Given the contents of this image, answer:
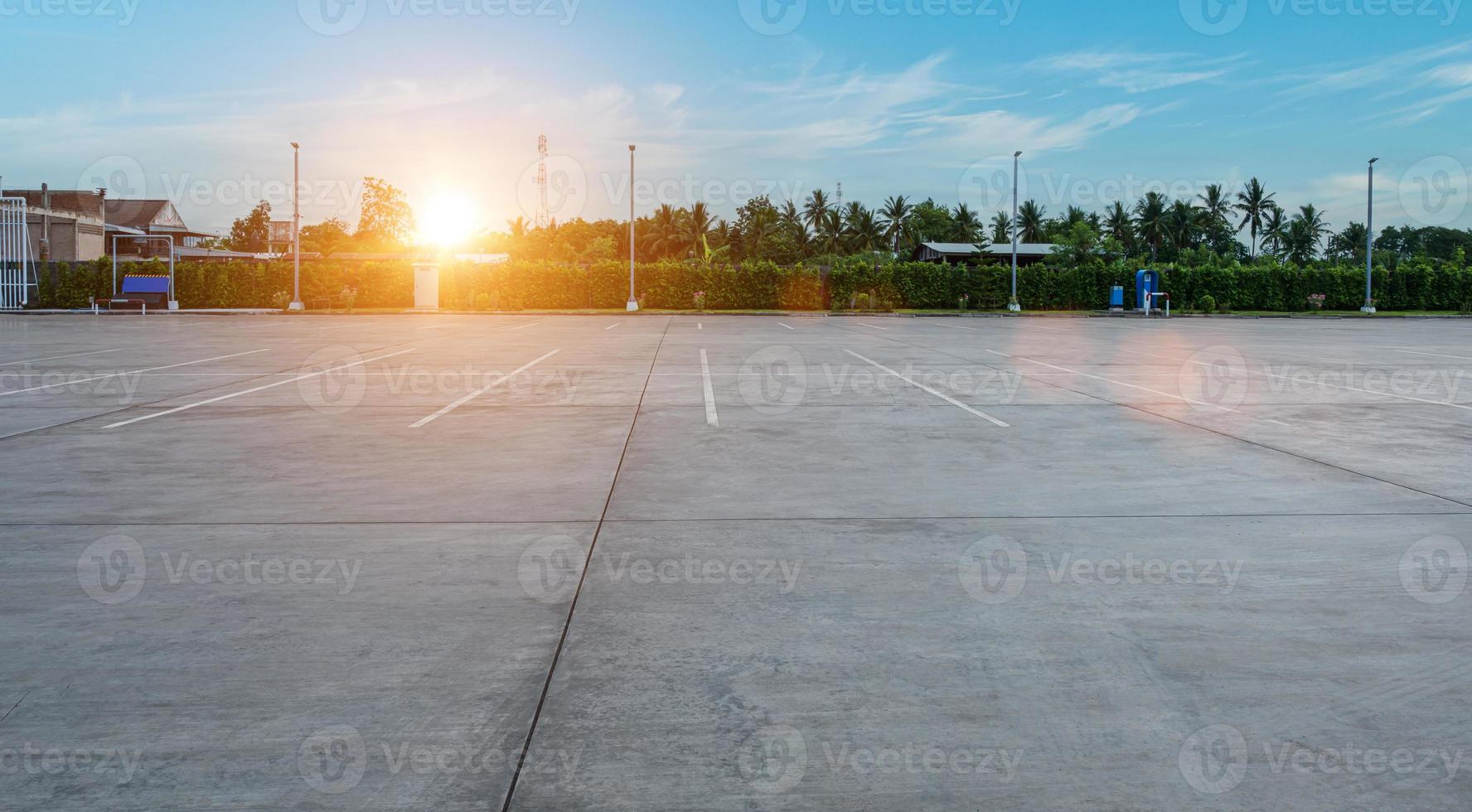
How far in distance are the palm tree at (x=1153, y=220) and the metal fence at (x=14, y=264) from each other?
88.9 meters

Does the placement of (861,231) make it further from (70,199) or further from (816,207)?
(70,199)

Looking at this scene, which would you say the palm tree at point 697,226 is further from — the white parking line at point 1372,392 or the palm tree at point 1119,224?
the white parking line at point 1372,392

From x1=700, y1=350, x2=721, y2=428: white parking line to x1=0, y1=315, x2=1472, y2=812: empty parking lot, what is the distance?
0.45 feet

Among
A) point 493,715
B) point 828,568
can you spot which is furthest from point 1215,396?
point 493,715

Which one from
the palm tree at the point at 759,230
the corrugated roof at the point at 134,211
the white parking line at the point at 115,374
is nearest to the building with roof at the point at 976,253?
the palm tree at the point at 759,230

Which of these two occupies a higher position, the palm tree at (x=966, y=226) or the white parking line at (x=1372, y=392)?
the palm tree at (x=966, y=226)

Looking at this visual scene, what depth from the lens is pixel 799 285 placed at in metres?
54.5

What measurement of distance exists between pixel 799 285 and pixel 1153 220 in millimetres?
59339

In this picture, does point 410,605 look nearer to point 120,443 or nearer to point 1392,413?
point 120,443

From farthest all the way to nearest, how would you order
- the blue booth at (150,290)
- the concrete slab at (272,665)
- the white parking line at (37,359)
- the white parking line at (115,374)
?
the blue booth at (150,290), the white parking line at (37,359), the white parking line at (115,374), the concrete slab at (272,665)

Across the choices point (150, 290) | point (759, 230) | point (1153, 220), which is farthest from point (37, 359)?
point (1153, 220)

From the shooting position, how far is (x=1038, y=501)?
684cm

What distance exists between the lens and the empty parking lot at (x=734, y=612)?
3049mm

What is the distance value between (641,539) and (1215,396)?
10009 millimetres
